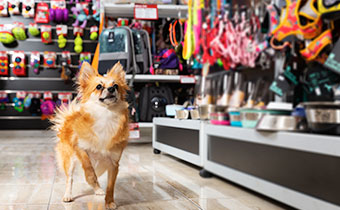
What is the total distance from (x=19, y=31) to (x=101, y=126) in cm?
525

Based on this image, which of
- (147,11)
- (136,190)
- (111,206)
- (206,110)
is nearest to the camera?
(206,110)

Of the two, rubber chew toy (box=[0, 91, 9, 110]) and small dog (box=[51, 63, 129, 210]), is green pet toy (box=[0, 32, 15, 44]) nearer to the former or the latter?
rubber chew toy (box=[0, 91, 9, 110])

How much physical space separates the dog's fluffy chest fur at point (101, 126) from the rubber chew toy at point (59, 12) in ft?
16.5

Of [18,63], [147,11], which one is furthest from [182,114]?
[18,63]

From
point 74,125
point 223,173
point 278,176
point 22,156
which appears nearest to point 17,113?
point 22,156

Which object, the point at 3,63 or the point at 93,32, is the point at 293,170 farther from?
the point at 3,63

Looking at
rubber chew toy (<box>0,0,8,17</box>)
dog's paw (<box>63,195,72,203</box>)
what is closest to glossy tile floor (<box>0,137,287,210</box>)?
dog's paw (<box>63,195,72,203</box>)

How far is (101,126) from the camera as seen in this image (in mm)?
1581

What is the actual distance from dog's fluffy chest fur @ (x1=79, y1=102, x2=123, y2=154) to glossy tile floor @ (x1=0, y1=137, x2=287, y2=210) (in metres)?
0.29

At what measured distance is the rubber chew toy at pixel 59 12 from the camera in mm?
6129

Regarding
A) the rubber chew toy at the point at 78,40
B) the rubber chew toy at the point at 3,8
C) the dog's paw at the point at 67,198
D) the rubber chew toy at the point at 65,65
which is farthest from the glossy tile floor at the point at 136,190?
the rubber chew toy at the point at 3,8

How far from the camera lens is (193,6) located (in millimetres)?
479

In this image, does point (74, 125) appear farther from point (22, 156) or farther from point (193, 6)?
point (22, 156)

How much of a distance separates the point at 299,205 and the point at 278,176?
114 mm
